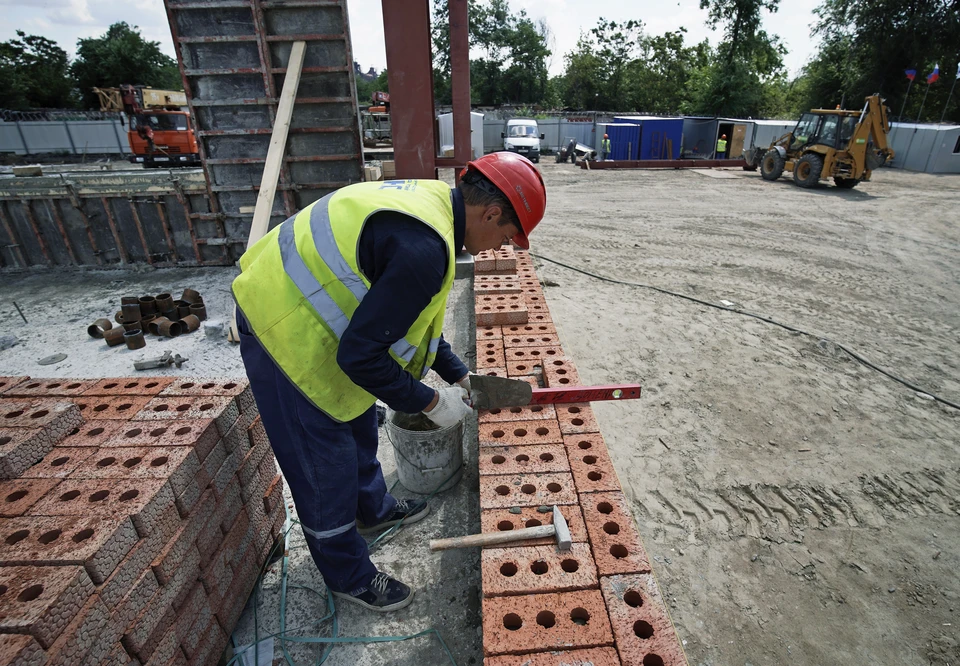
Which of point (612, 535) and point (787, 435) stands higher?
point (612, 535)

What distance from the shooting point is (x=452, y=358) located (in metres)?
3.03

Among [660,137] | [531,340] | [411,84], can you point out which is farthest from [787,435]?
[660,137]

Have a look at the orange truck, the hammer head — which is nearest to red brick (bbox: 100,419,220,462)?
the hammer head

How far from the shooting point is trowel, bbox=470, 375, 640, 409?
2.95 meters

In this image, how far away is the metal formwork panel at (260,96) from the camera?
21.9 ft

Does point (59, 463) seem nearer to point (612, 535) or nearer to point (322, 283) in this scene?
point (322, 283)

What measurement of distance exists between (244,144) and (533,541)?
723cm

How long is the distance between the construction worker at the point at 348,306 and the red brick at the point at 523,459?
0.49 metres

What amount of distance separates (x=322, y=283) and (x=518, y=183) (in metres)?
0.94

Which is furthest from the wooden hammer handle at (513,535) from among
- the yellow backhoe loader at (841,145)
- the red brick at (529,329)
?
the yellow backhoe loader at (841,145)

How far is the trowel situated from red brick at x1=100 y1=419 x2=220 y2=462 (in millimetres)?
1387

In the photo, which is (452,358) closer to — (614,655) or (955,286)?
(614,655)

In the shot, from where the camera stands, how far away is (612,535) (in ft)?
7.66

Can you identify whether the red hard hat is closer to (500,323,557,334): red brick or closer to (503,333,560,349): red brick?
(503,333,560,349): red brick
